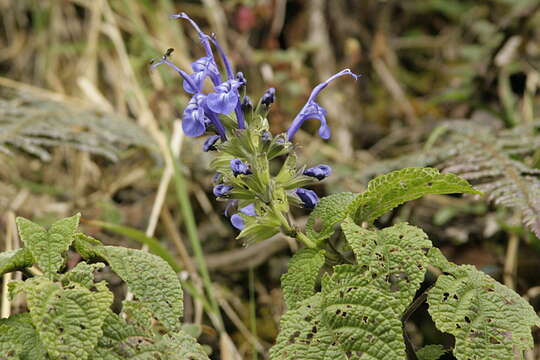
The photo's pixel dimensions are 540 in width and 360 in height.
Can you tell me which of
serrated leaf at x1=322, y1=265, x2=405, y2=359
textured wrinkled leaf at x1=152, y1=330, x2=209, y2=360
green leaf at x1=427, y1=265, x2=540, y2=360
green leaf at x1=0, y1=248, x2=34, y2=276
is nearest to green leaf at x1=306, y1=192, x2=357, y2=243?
serrated leaf at x1=322, y1=265, x2=405, y2=359

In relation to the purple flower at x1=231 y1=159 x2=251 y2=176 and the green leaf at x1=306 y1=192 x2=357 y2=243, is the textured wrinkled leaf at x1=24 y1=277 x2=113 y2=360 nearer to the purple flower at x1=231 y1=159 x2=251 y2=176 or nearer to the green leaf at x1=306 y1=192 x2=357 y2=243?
the purple flower at x1=231 y1=159 x2=251 y2=176

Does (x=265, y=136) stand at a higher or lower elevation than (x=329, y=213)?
higher

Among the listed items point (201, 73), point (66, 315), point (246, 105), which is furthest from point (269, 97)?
point (66, 315)

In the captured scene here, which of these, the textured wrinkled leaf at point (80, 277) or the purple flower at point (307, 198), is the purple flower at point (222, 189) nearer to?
the purple flower at point (307, 198)

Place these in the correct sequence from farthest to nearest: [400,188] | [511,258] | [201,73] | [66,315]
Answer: [511,258] < [201,73] < [400,188] < [66,315]

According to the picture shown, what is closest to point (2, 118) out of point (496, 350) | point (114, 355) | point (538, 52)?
point (114, 355)

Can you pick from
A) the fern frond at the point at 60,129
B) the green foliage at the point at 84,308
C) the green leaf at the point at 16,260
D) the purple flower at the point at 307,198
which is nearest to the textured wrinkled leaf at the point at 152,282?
the green foliage at the point at 84,308

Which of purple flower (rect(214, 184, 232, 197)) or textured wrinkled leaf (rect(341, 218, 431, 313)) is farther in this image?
purple flower (rect(214, 184, 232, 197))

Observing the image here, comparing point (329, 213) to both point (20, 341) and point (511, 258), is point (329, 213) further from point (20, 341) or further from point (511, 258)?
point (511, 258)

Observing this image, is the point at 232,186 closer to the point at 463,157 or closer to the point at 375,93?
the point at 463,157
